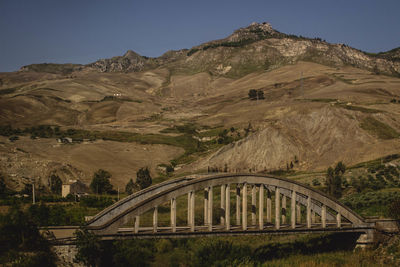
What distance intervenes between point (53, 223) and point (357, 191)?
38421 mm

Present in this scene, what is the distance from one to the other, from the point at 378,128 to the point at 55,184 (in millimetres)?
60619

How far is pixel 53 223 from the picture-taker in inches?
1398

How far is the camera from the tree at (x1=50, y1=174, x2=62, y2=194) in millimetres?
65812

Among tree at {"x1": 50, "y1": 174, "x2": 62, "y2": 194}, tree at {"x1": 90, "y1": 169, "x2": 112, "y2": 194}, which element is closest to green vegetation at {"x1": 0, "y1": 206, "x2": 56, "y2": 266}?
tree at {"x1": 50, "y1": 174, "x2": 62, "y2": 194}

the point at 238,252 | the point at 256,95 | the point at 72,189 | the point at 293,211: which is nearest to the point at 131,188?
the point at 72,189

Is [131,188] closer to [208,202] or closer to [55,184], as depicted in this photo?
[55,184]

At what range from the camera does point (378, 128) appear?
92.5 meters

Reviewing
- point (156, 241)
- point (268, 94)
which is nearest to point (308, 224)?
point (156, 241)

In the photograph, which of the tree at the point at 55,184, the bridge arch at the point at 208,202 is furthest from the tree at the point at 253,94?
the bridge arch at the point at 208,202

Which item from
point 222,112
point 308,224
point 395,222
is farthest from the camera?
point 222,112

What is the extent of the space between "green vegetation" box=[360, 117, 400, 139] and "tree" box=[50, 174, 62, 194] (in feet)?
188

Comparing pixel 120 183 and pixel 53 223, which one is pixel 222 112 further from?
pixel 53 223

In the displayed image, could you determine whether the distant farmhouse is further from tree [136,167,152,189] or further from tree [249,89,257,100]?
tree [249,89,257,100]

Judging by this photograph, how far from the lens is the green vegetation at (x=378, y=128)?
9006 centimetres
